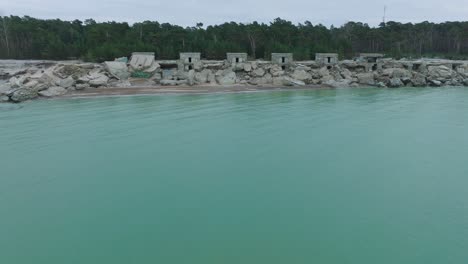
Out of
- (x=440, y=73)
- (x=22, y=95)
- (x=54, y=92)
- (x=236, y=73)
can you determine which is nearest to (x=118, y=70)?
(x=54, y=92)

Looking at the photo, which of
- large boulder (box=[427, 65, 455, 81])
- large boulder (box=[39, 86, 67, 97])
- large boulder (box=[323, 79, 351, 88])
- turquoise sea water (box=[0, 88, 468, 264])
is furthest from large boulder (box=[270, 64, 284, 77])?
large boulder (box=[39, 86, 67, 97])

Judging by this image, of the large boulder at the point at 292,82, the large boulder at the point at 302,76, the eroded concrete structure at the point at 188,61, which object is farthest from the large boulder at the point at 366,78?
the eroded concrete structure at the point at 188,61

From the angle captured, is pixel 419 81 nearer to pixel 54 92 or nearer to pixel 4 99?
pixel 54 92

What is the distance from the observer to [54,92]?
2698 centimetres

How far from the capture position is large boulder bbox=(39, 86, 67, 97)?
87.1 ft

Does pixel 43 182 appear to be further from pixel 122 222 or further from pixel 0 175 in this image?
pixel 122 222

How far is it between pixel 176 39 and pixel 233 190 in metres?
41.4

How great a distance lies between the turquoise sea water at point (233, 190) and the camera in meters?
6.88

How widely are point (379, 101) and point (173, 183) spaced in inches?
744

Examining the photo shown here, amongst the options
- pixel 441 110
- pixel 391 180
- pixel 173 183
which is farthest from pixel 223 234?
pixel 441 110

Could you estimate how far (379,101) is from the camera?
25047 mm

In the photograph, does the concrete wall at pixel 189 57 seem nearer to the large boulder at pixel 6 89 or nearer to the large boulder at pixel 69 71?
the large boulder at pixel 69 71

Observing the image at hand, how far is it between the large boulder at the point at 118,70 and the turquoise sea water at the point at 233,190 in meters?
14.2

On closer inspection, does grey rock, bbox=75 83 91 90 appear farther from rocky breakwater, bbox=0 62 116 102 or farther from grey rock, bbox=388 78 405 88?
grey rock, bbox=388 78 405 88
